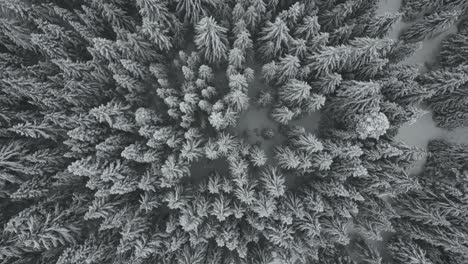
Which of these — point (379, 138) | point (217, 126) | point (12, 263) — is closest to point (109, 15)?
point (217, 126)

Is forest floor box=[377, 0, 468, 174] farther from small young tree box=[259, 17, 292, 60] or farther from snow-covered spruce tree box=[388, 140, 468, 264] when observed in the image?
small young tree box=[259, 17, 292, 60]

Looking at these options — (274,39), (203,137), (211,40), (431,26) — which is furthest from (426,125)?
(211,40)

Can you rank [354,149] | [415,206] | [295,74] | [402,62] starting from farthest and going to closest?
[402,62]
[415,206]
[295,74]
[354,149]

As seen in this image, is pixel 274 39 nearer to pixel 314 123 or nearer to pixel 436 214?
pixel 314 123

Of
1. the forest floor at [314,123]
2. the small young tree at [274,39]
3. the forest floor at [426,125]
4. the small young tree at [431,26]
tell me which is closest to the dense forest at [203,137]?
the small young tree at [274,39]

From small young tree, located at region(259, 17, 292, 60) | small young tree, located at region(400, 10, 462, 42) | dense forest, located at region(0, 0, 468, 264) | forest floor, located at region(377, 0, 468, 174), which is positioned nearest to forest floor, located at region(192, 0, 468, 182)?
forest floor, located at region(377, 0, 468, 174)

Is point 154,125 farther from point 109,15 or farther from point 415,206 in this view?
point 415,206
